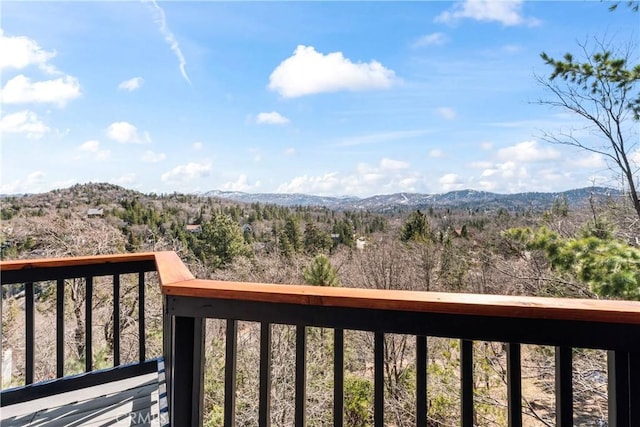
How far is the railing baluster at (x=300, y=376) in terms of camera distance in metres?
1.10

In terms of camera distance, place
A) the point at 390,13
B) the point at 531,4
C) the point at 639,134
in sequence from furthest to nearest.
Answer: the point at 390,13, the point at 531,4, the point at 639,134

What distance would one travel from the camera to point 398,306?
98 cm

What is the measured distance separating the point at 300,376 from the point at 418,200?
643 inches

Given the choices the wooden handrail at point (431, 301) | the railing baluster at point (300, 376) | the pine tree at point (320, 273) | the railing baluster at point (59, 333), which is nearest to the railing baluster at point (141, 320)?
the railing baluster at point (59, 333)

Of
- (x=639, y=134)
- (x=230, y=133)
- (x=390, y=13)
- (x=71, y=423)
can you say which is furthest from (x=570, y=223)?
(x=230, y=133)

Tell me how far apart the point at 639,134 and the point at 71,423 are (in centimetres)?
729

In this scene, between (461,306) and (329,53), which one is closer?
(461,306)

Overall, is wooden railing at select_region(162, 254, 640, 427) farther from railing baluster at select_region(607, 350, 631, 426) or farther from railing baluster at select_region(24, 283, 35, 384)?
railing baluster at select_region(24, 283, 35, 384)

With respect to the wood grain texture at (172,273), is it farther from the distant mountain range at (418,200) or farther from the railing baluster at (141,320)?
the distant mountain range at (418,200)

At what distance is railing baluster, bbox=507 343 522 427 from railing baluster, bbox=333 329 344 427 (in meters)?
0.48

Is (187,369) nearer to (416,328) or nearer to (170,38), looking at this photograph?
(416,328)

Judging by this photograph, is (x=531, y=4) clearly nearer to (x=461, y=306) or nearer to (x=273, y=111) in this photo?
(x=461, y=306)

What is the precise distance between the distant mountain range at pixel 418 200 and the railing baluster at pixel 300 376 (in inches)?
328

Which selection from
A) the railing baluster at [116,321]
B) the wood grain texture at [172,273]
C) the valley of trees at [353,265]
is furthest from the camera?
the valley of trees at [353,265]
